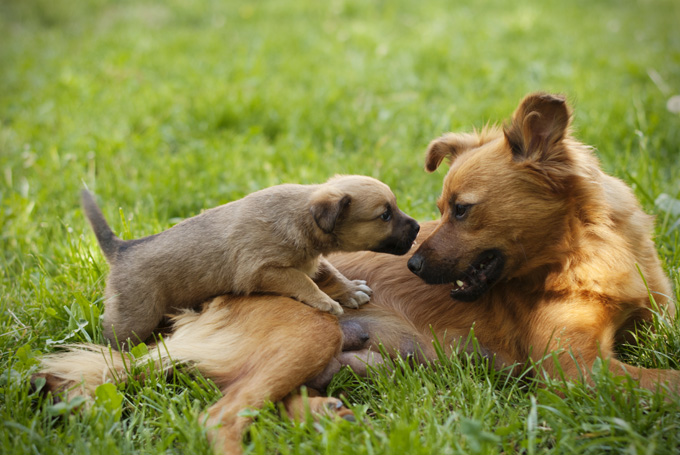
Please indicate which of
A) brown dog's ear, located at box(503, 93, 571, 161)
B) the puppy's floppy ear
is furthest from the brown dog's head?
the puppy's floppy ear

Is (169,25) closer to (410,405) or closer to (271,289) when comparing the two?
(271,289)

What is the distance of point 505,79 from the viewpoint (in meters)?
6.55

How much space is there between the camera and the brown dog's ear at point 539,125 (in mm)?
2613

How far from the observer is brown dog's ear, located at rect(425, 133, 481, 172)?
3121 mm

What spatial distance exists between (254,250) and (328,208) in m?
0.42

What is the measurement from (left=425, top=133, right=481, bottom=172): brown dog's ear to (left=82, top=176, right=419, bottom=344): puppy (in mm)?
467

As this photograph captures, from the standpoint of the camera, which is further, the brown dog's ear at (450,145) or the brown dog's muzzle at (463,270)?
the brown dog's ear at (450,145)

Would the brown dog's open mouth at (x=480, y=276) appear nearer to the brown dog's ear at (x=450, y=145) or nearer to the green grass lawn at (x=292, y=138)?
the green grass lawn at (x=292, y=138)

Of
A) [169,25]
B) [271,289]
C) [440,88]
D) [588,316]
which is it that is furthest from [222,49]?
[588,316]

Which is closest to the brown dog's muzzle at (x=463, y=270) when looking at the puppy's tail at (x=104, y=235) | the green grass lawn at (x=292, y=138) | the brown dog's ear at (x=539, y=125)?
the green grass lawn at (x=292, y=138)

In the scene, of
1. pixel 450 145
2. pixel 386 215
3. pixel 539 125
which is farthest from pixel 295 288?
pixel 539 125

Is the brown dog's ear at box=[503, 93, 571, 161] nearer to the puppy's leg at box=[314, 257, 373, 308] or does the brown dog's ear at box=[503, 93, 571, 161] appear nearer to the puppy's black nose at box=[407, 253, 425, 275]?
the puppy's black nose at box=[407, 253, 425, 275]

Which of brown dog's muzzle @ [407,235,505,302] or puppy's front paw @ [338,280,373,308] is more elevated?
brown dog's muzzle @ [407,235,505,302]

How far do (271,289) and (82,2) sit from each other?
9973mm
